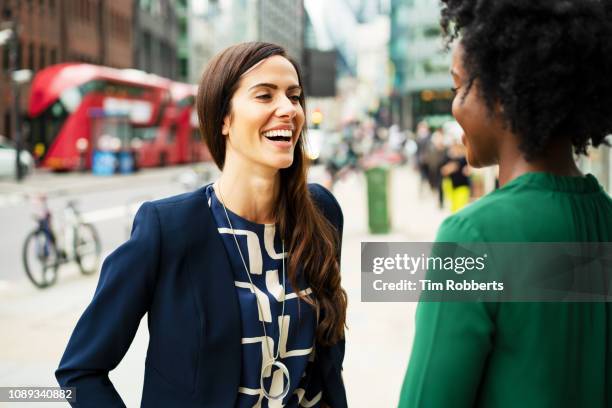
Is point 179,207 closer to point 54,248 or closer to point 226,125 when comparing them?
point 226,125

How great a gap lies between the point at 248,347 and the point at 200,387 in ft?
0.52

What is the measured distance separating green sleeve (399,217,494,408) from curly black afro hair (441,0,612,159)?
0.25 m

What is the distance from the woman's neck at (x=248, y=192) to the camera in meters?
2.19

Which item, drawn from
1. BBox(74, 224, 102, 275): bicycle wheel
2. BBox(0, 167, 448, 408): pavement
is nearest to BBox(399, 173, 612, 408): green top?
BBox(0, 167, 448, 408): pavement

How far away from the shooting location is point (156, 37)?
225ft

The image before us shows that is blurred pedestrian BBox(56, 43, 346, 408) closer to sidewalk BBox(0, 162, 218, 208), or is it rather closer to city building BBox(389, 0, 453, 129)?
sidewalk BBox(0, 162, 218, 208)

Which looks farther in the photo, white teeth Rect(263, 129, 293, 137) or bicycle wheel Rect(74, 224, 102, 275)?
bicycle wheel Rect(74, 224, 102, 275)

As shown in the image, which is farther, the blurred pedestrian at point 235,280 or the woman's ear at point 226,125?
the woman's ear at point 226,125

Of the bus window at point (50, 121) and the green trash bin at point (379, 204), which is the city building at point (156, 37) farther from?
the green trash bin at point (379, 204)

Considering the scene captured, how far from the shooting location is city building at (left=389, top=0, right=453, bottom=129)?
78062 millimetres

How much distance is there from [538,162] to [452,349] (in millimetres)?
400

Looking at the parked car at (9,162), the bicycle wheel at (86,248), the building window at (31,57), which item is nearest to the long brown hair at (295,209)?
the bicycle wheel at (86,248)

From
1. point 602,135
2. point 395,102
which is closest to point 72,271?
point 602,135

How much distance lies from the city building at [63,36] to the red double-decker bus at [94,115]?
9.99ft
